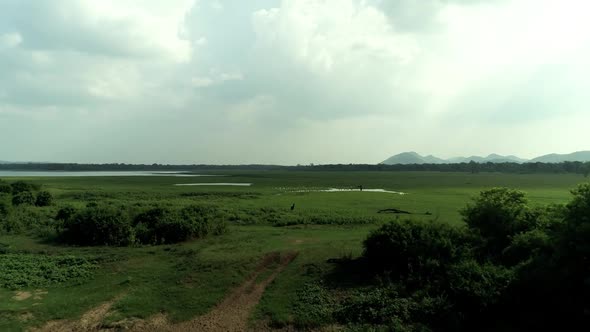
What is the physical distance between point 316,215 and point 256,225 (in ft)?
19.7

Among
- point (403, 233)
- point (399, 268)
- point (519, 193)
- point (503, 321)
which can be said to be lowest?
point (503, 321)

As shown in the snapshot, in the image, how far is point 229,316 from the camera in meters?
14.3

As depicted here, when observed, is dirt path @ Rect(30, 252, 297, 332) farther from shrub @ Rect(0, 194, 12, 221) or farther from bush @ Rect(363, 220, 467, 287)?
shrub @ Rect(0, 194, 12, 221)

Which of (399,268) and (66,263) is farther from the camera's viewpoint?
(66,263)

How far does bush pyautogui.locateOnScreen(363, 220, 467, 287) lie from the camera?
16094 millimetres

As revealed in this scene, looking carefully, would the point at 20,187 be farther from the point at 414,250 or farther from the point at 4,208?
the point at 414,250

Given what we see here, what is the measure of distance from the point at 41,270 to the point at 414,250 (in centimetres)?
1793

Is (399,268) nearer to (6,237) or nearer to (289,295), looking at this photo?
(289,295)

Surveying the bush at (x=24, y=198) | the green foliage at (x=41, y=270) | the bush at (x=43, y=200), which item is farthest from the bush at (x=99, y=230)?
the bush at (x=43, y=200)

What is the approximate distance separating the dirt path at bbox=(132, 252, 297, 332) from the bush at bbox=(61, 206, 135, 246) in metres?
10.7

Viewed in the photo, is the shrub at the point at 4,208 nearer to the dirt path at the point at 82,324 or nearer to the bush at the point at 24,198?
the bush at the point at 24,198

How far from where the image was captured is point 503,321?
44.7 ft

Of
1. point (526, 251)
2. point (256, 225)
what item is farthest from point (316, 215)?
point (526, 251)

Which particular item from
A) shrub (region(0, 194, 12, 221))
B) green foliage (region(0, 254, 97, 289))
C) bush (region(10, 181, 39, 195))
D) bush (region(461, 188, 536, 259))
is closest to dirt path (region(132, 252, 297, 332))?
green foliage (region(0, 254, 97, 289))
